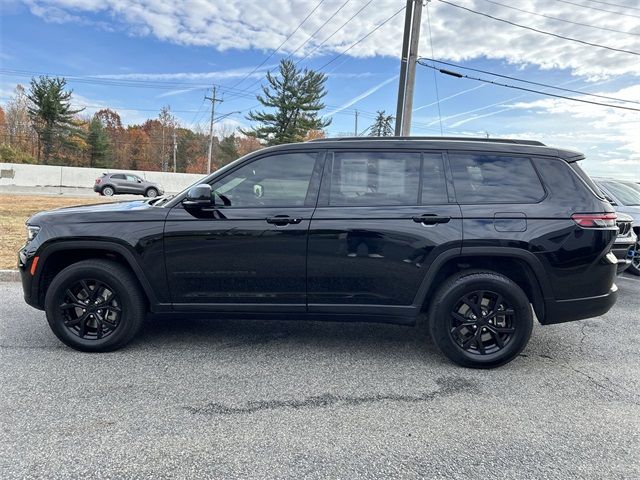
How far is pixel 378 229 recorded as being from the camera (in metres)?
3.43

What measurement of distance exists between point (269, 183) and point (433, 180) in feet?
4.57

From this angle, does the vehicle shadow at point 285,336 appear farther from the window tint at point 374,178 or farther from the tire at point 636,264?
the tire at point 636,264

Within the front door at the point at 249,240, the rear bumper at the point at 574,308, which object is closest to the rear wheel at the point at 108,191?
the front door at the point at 249,240

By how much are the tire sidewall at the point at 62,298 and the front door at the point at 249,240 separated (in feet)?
1.40

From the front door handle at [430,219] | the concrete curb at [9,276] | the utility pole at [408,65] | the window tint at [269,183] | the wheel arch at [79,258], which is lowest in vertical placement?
the concrete curb at [9,276]

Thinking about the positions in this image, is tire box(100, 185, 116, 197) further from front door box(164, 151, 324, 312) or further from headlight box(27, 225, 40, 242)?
front door box(164, 151, 324, 312)

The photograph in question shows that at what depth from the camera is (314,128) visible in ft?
139

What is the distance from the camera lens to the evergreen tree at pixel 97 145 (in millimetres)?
51500

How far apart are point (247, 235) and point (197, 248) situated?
1.45 ft

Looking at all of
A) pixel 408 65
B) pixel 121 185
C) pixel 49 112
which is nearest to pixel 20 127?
pixel 49 112

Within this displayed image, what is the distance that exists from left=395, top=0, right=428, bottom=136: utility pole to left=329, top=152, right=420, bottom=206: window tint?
8821mm

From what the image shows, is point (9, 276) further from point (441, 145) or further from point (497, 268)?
point (497, 268)

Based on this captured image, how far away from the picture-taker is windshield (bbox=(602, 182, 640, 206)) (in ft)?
24.9

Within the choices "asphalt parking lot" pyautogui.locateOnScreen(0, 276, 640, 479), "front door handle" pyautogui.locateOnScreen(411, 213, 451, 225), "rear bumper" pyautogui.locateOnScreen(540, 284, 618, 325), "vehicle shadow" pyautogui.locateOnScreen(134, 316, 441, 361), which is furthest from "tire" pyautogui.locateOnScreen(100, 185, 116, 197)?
"rear bumper" pyautogui.locateOnScreen(540, 284, 618, 325)
